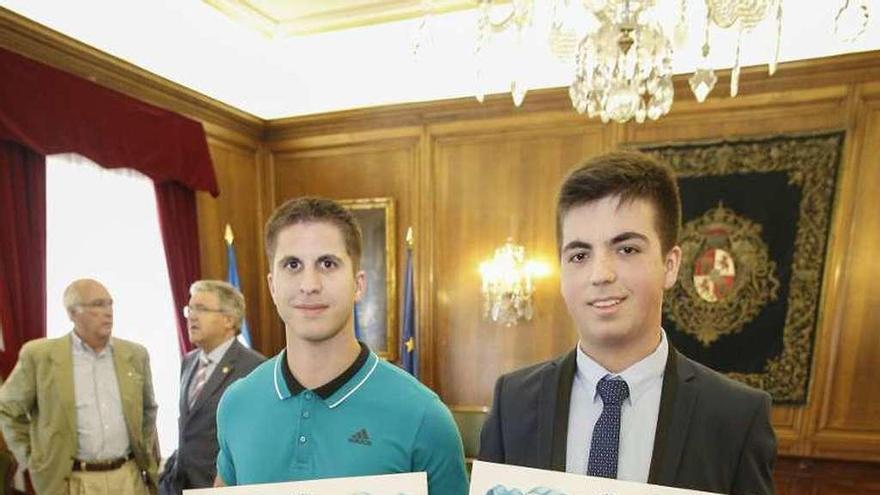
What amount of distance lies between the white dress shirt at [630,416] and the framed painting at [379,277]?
3.74 meters

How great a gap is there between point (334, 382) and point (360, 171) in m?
3.80

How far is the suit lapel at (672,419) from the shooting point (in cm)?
92

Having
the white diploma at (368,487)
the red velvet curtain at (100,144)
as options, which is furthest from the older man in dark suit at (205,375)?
the white diploma at (368,487)

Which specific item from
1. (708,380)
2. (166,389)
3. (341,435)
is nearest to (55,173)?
(166,389)

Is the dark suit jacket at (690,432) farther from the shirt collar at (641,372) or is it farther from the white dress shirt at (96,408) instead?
the white dress shirt at (96,408)

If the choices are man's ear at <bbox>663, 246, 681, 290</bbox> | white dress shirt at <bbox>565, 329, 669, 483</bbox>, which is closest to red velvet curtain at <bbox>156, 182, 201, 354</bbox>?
white dress shirt at <bbox>565, 329, 669, 483</bbox>

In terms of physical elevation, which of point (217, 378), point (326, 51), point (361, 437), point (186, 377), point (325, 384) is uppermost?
point (326, 51)

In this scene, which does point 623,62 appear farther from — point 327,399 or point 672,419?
point 327,399

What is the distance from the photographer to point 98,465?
2674 mm

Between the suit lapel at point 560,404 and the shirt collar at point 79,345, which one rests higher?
the suit lapel at point 560,404

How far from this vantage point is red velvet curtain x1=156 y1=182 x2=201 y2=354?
3865 millimetres

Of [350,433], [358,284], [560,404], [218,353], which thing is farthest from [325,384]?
[218,353]

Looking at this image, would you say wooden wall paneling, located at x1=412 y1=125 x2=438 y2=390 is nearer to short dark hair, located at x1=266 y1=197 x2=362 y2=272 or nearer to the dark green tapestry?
the dark green tapestry

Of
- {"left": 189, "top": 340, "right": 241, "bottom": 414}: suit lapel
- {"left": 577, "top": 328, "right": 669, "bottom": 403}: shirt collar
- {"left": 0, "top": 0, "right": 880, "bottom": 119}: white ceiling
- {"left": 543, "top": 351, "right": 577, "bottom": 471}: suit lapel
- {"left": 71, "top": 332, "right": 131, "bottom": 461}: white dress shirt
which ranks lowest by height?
{"left": 71, "top": 332, "right": 131, "bottom": 461}: white dress shirt
